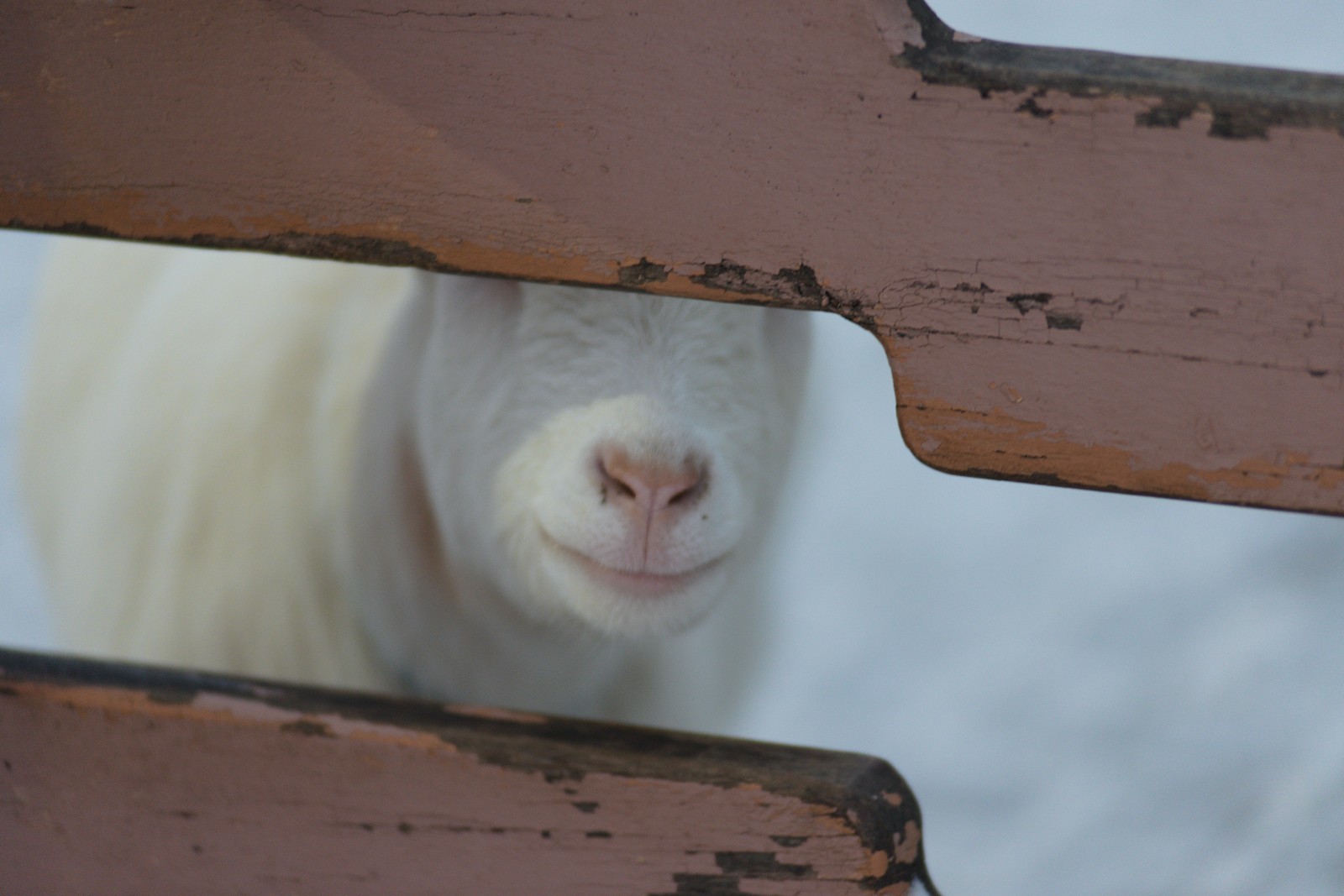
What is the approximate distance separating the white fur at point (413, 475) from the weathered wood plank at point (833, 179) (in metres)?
0.33

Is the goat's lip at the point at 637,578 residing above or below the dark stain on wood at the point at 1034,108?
below

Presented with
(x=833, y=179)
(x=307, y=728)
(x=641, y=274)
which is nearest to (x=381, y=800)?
(x=307, y=728)

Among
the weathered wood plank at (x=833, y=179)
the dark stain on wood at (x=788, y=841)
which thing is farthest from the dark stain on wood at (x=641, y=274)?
the dark stain on wood at (x=788, y=841)

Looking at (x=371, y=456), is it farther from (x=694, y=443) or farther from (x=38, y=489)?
(x=38, y=489)

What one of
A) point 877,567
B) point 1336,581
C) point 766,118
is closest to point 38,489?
point 766,118

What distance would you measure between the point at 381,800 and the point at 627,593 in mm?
330

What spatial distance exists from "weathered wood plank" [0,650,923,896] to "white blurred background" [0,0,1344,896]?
3.00 feet

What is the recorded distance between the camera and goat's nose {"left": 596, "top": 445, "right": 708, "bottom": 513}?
40.3 inches

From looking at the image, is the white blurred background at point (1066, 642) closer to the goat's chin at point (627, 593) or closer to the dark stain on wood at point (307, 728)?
the goat's chin at point (627, 593)

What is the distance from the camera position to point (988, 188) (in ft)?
2.30

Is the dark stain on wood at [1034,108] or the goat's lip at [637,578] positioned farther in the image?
the goat's lip at [637,578]

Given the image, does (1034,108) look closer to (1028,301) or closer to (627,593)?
(1028,301)

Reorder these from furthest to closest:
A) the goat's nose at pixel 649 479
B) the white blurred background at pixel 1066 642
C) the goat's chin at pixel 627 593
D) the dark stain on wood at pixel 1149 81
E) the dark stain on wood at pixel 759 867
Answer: the white blurred background at pixel 1066 642 < the goat's chin at pixel 627 593 < the goat's nose at pixel 649 479 < the dark stain on wood at pixel 759 867 < the dark stain on wood at pixel 1149 81

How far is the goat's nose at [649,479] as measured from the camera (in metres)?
1.02
